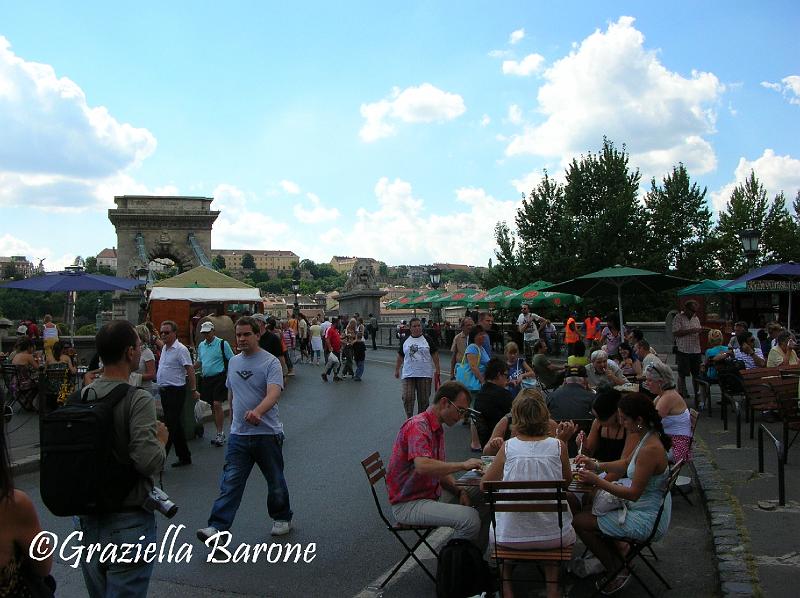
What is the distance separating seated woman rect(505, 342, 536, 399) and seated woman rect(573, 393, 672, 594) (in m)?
5.31

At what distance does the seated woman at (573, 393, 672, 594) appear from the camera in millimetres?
4914

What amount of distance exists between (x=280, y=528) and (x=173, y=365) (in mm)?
3695

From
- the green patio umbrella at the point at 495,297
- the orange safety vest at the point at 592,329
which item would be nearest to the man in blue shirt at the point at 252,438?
the orange safety vest at the point at 592,329

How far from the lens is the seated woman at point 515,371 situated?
35.8 feet

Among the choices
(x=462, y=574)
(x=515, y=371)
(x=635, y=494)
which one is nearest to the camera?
(x=462, y=574)

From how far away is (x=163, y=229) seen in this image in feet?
168

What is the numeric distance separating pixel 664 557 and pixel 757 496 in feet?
6.12

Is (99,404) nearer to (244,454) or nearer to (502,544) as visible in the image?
(502,544)

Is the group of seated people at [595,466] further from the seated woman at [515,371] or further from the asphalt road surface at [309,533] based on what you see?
the seated woman at [515,371]

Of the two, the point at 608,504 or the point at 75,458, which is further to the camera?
the point at 608,504

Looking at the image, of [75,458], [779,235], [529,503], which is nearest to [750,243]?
[529,503]

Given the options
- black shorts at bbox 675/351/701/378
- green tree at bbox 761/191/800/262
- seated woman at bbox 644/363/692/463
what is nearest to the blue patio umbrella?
black shorts at bbox 675/351/701/378

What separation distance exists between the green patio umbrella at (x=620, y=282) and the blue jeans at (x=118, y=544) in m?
13.4

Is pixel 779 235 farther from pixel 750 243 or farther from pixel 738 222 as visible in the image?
pixel 750 243
